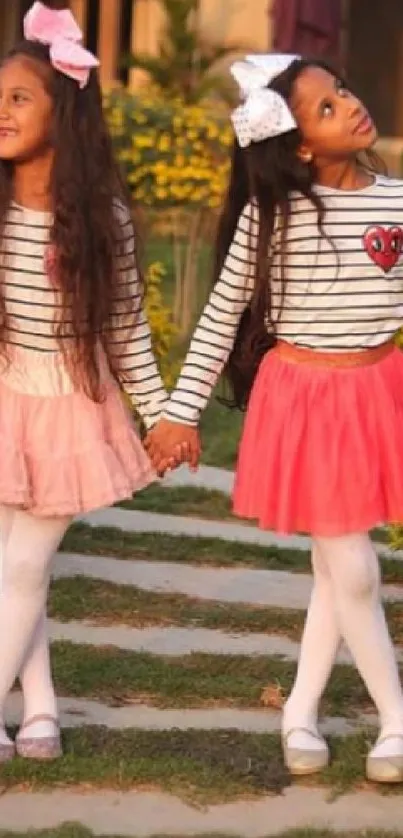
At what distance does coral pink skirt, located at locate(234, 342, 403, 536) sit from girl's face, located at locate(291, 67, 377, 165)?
1.42ft

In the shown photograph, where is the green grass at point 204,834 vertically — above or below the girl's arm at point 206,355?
below

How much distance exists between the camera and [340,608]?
3.96 metres

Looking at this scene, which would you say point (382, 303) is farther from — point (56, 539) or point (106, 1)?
point (106, 1)

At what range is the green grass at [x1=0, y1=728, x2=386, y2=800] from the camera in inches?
153

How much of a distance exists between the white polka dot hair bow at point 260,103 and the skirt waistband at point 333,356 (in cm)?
45

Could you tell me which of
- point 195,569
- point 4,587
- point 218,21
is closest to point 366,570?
point 4,587

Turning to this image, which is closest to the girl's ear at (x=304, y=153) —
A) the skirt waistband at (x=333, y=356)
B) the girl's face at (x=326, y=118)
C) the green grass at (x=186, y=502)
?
the girl's face at (x=326, y=118)

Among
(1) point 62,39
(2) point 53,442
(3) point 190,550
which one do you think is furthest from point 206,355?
(3) point 190,550

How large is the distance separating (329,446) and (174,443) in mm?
346

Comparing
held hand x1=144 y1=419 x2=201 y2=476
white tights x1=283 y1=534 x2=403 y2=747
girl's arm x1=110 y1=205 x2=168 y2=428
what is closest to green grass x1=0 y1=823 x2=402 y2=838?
white tights x1=283 y1=534 x2=403 y2=747

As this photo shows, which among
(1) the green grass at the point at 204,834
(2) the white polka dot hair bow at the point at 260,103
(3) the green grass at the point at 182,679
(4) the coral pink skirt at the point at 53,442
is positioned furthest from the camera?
(3) the green grass at the point at 182,679

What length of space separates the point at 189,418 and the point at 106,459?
203 mm

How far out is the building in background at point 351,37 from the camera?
54.9 feet

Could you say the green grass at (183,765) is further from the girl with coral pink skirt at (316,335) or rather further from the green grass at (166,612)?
the green grass at (166,612)
